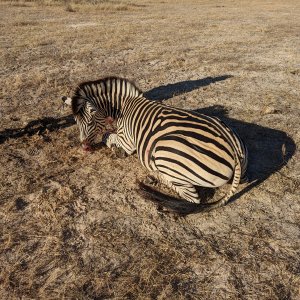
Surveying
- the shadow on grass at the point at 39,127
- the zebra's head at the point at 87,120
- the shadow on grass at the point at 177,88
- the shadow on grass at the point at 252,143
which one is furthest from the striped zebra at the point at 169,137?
the shadow on grass at the point at 177,88

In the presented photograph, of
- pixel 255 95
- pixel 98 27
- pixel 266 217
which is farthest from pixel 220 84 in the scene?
pixel 98 27

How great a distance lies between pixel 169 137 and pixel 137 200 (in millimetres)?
991

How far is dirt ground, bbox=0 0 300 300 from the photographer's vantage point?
353 cm

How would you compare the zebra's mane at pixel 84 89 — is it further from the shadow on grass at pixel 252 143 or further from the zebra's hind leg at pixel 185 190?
the zebra's hind leg at pixel 185 190

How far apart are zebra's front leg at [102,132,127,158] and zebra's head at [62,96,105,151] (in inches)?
8.3

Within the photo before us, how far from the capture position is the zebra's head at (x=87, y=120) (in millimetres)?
5426

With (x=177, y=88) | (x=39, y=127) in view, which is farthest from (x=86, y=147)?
(x=177, y=88)

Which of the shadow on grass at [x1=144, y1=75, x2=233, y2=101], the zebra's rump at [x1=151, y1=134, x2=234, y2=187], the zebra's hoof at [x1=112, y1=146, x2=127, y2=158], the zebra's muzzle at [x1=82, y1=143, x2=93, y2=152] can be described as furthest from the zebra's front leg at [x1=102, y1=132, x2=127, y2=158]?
the shadow on grass at [x1=144, y1=75, x2=233, y2=101]

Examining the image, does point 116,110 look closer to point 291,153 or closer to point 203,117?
point 203,117

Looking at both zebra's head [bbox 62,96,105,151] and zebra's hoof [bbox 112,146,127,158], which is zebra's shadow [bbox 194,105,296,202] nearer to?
zebra's hoof [bbox 112,146,127,158]

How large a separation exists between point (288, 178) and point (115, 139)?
110 inches

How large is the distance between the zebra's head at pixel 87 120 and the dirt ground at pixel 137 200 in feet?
0.88

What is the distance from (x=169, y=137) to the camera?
14.4ft

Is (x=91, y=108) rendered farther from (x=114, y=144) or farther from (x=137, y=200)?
(x=137, y=200)
